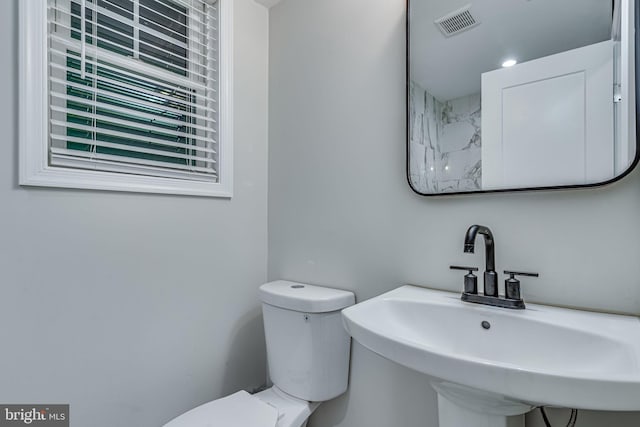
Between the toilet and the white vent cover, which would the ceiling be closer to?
the white vent cover

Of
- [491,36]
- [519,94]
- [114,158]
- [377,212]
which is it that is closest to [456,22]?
[491,36]

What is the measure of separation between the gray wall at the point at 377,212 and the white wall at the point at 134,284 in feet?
0.50

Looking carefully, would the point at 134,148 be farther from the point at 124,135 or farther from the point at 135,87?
the point at 135,87

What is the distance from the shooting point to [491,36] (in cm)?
102

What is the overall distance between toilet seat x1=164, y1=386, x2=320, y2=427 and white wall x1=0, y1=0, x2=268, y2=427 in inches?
10.9

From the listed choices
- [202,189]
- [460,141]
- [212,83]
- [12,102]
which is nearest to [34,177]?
[12,102]

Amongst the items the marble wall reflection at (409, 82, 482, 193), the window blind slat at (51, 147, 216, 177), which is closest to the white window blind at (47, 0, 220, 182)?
the window blind slat at (51, 147, 216, 177)

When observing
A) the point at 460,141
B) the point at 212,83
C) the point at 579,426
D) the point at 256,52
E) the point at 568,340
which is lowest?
the point at 579,426

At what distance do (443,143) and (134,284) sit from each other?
4.08 feet

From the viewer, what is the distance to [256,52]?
1.64m

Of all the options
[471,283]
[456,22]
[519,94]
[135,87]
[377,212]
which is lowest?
[471,283]

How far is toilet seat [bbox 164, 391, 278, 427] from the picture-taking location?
40.8 inches

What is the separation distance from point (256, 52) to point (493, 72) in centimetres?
115

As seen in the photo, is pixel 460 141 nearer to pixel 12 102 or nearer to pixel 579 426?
pixel 579 426
